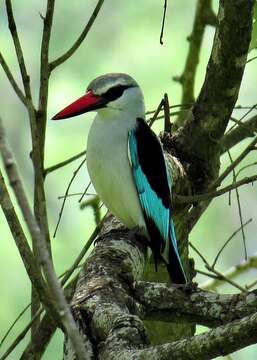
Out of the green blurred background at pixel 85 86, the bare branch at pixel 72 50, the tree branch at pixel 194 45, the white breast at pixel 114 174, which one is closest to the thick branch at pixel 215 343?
the bare branch at pixel 72 50

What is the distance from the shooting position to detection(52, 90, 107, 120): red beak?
396 centimetres

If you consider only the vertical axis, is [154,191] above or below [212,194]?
above

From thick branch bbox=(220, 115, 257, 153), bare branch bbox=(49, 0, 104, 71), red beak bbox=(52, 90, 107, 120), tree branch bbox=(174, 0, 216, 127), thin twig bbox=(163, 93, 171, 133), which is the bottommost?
bare branch bbox=(49, 0, 104, 71)

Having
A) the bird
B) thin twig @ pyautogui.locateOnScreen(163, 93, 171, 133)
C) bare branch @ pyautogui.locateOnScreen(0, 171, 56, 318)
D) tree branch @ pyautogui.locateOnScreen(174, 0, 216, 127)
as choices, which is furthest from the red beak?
bare branch @ pyautogui.locateOnScreen(0, 171, 56, 318)

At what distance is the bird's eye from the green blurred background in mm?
1183

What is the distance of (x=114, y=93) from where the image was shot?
13.9ft

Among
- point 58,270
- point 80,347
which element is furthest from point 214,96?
point 80,347

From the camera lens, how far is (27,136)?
5.96 m

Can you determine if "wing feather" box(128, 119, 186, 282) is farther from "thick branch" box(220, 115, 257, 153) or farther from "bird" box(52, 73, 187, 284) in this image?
"thick branch" box(220, 115, 257, 153)

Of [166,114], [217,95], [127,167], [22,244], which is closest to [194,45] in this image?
[166,114]

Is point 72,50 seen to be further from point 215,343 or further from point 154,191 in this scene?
point 215,343

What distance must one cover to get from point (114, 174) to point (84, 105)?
1.05ft

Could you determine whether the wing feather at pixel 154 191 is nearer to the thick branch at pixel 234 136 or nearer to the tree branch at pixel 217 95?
the tree branch at pixel 217 95

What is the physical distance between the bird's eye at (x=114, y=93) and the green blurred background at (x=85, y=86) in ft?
3.88
